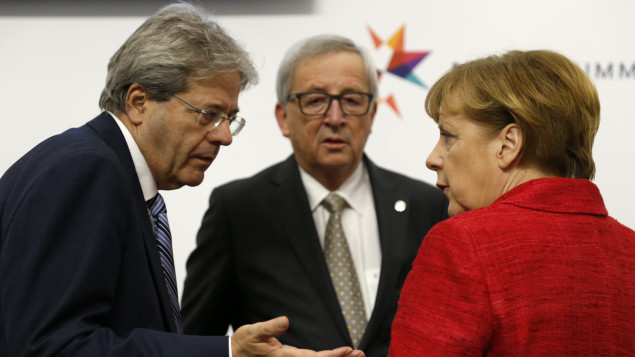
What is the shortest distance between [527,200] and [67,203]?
2.60 feet

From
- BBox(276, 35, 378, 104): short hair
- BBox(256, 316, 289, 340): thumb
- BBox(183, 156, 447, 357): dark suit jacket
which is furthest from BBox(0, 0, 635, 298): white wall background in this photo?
BBox(256, 316, 289, 340): thumb

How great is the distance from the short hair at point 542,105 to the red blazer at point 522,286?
7cm

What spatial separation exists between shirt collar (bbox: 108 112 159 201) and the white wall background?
131cm

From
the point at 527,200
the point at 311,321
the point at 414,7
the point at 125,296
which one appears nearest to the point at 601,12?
the point at 414,7

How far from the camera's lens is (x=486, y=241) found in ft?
3.81

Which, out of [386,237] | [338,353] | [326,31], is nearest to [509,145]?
[338,353]

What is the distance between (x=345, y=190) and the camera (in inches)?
93.4

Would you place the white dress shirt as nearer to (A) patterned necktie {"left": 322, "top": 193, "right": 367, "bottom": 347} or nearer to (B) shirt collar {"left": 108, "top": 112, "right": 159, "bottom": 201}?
(A) patterned necktie {"left": 322, "top": 193, "right": 367, "bottom": 347}

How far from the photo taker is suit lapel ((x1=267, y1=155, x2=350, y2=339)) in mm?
2166

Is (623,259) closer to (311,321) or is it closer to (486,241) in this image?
(486,241)

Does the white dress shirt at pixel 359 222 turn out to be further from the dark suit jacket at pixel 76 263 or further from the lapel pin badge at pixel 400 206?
the dark suit jacket at pixel 76 263

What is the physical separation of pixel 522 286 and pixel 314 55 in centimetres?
143

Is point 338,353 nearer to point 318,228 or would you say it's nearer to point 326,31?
point 318,228

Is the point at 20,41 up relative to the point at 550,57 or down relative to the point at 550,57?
up
